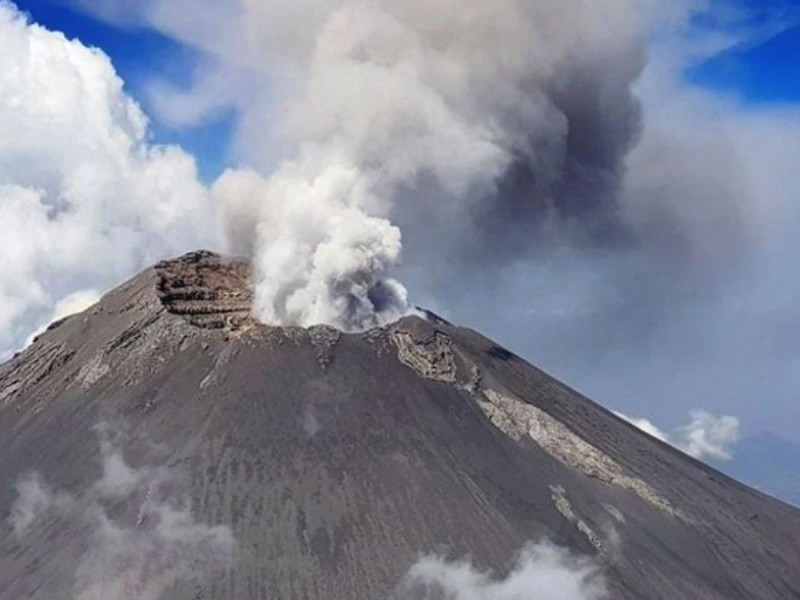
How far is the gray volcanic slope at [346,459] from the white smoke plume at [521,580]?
71 centimetres

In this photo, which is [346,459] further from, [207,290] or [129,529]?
[207,290]

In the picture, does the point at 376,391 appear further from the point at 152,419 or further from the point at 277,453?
the point at 152,419

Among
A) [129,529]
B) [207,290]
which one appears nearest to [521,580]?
[129,529]

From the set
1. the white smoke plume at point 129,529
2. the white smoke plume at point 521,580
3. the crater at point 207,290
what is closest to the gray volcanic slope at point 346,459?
the crater at point 207,290

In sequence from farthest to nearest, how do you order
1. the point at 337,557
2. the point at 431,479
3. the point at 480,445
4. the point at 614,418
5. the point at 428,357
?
the point at 614,418
the point at 428,357
the point at 480,445
the point at 431,479
the point at 337,557

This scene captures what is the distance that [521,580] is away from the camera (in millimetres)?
50062

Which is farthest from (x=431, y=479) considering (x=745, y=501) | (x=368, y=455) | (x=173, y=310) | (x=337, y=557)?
(x=745, y=501)

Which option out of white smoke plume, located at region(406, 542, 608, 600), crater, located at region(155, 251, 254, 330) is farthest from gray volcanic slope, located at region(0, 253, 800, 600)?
white smoke plume, located at region(406, 542, 608, 600)

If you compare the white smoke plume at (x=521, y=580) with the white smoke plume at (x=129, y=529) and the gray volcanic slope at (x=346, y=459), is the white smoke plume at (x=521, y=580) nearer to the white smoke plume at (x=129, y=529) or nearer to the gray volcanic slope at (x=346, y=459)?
the gray volcanic slope at (x=346, y=459)

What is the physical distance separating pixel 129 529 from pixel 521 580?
60.6ft

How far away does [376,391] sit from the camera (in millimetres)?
59719

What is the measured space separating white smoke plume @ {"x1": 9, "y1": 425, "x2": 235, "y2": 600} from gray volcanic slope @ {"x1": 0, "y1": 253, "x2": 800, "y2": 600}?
1.76 feet

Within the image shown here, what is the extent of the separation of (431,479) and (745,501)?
86.7 ft

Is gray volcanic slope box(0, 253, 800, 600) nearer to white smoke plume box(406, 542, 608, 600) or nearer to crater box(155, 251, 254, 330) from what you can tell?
crater box(155, 251, 254, 330)
